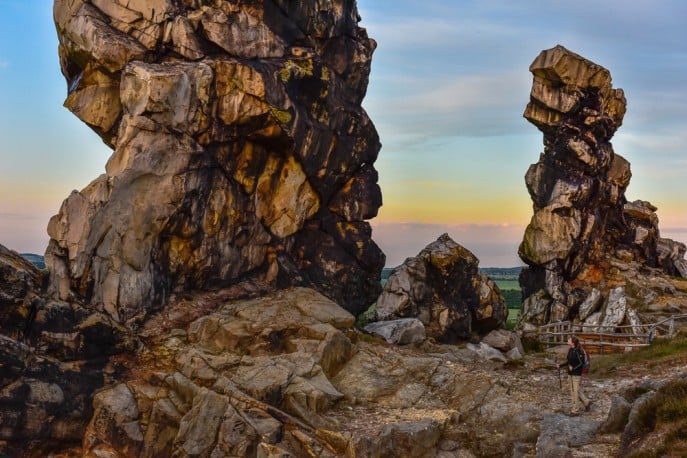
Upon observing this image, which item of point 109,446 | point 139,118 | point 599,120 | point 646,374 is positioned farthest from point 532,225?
point 109,446

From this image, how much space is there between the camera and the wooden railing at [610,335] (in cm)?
4425

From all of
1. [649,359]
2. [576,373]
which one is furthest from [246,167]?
[649,359]

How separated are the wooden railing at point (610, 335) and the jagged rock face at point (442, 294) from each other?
5.54 m

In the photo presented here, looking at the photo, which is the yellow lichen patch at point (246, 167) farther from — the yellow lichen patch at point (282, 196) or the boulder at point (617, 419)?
the boulder at point (617, 419)

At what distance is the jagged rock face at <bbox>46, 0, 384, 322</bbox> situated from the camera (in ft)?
115

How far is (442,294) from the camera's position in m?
53.8

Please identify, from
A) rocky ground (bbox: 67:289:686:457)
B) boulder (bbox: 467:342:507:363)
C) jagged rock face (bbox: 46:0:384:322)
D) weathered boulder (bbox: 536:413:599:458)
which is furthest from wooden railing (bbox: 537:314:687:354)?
weathered boulder (bbox: 536:413:599:458)

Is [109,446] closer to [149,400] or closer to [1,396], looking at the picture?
[149,400]

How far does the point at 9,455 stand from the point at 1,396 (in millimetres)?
2497

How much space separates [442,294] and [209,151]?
79.5 ft

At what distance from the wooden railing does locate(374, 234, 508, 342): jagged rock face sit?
5.54m

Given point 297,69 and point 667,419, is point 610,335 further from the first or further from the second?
point 297,69

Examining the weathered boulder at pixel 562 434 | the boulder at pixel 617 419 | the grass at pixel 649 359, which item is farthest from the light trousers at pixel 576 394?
the grass at pixel 649 359

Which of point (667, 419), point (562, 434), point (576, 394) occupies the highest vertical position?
point (667, 419)
